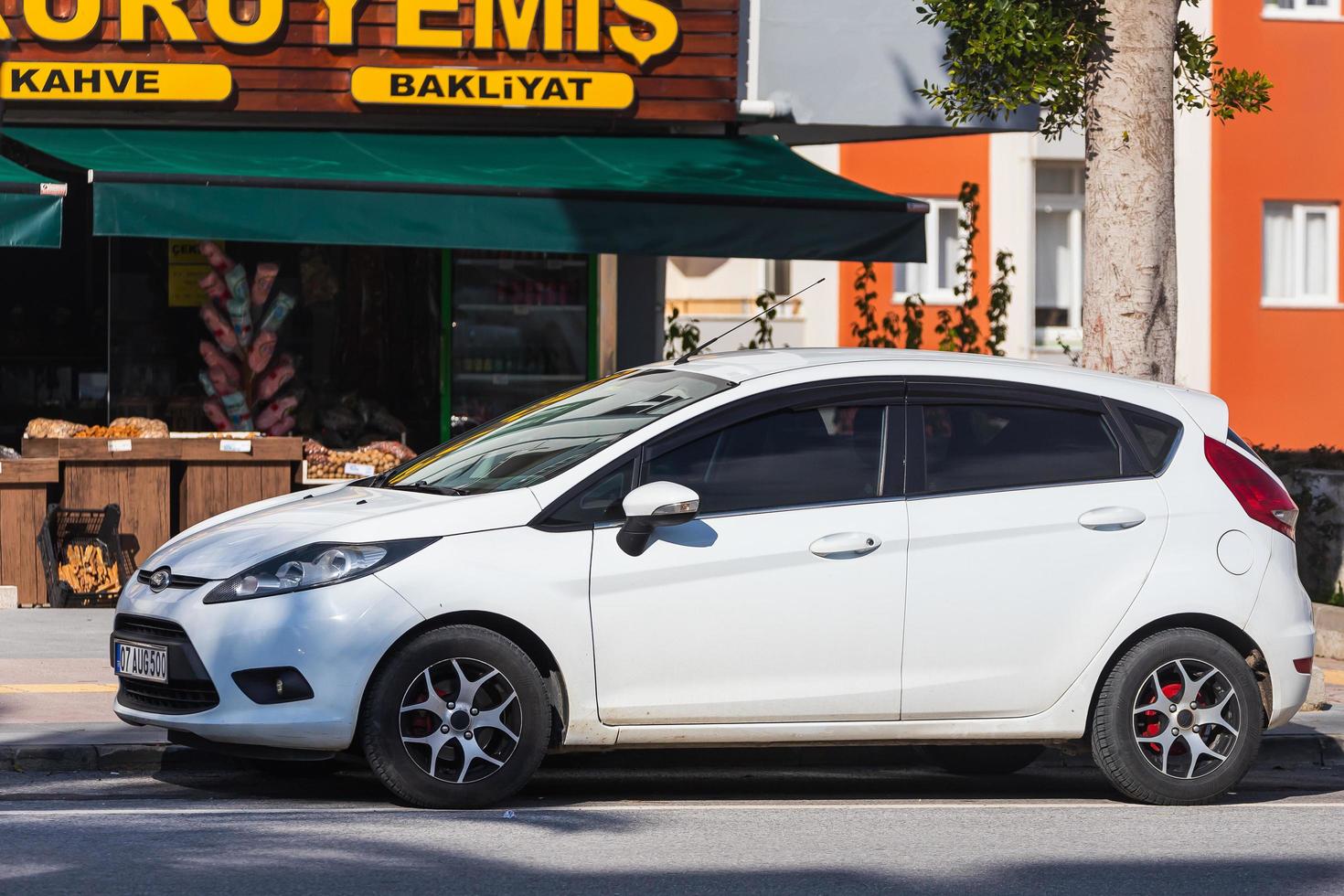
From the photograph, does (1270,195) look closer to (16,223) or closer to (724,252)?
(724,252)

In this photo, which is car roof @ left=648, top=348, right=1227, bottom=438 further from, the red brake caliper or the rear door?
the red brake caliper

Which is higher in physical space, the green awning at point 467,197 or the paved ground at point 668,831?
the green awning at point 467,197

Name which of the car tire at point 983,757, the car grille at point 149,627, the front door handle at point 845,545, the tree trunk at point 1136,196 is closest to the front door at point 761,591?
the front door handle at point 845,545

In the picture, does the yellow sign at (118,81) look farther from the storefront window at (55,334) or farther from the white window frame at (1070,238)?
the white window frame at (1070,238)

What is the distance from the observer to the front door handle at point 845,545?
689 cm

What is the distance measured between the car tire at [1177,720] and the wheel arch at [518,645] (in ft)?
6.71

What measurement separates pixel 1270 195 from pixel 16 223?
18816 millimetres

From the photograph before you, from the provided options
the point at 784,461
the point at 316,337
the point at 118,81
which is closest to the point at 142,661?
the point at 784,461

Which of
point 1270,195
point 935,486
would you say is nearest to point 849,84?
point 935,486

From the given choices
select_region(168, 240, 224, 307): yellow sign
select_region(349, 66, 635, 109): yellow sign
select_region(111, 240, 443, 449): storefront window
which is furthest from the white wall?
select_region(168, 240, 224, 307): yellow sign

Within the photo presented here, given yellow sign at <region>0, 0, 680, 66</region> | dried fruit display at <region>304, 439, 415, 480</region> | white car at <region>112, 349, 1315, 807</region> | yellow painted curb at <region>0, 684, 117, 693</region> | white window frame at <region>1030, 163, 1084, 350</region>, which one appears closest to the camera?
white car at <region>112, 349, 1315, 807</region>

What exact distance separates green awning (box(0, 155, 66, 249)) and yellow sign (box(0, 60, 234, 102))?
1.73 meters

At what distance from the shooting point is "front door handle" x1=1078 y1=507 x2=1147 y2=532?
714cm

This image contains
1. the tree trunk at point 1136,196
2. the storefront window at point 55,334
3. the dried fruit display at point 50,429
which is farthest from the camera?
the storefront window at point 55,334
